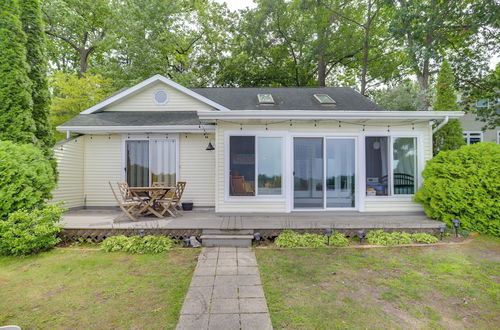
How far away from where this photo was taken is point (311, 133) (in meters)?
6.50

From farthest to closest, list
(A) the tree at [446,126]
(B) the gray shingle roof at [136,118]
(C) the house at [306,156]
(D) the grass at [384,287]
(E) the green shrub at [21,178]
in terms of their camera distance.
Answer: (B) the gray shingle roof at [136,118], (A) the tree at [446,126], (C) the house at [306,156], (E) the green shrub at [21,178], (D) the grass at [384,287]

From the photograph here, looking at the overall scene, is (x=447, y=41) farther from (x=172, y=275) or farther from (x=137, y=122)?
(x=172, y=275)

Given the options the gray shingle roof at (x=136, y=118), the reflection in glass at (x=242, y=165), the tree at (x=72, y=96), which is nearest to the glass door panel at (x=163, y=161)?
the gray shingle roof at (x=136, y=118)

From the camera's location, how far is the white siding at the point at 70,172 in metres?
6.99

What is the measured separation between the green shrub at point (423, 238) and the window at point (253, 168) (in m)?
2.95

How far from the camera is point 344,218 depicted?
19.6ft

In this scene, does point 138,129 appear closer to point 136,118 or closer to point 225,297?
point 136,118

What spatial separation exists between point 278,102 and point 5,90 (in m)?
7.24

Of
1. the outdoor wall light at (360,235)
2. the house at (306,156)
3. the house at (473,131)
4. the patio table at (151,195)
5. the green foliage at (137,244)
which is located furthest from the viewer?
the house at (473,131)

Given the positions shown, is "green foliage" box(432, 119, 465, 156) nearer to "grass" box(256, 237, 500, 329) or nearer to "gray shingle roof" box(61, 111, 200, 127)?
"grass" box(256, 237, 500, 329)

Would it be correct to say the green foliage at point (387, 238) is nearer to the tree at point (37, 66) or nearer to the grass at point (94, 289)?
the grass at point (94, 289)

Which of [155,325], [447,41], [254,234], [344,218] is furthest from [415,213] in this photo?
[447,41]

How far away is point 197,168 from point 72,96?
9664mm

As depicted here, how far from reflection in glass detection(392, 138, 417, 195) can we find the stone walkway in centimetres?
450
